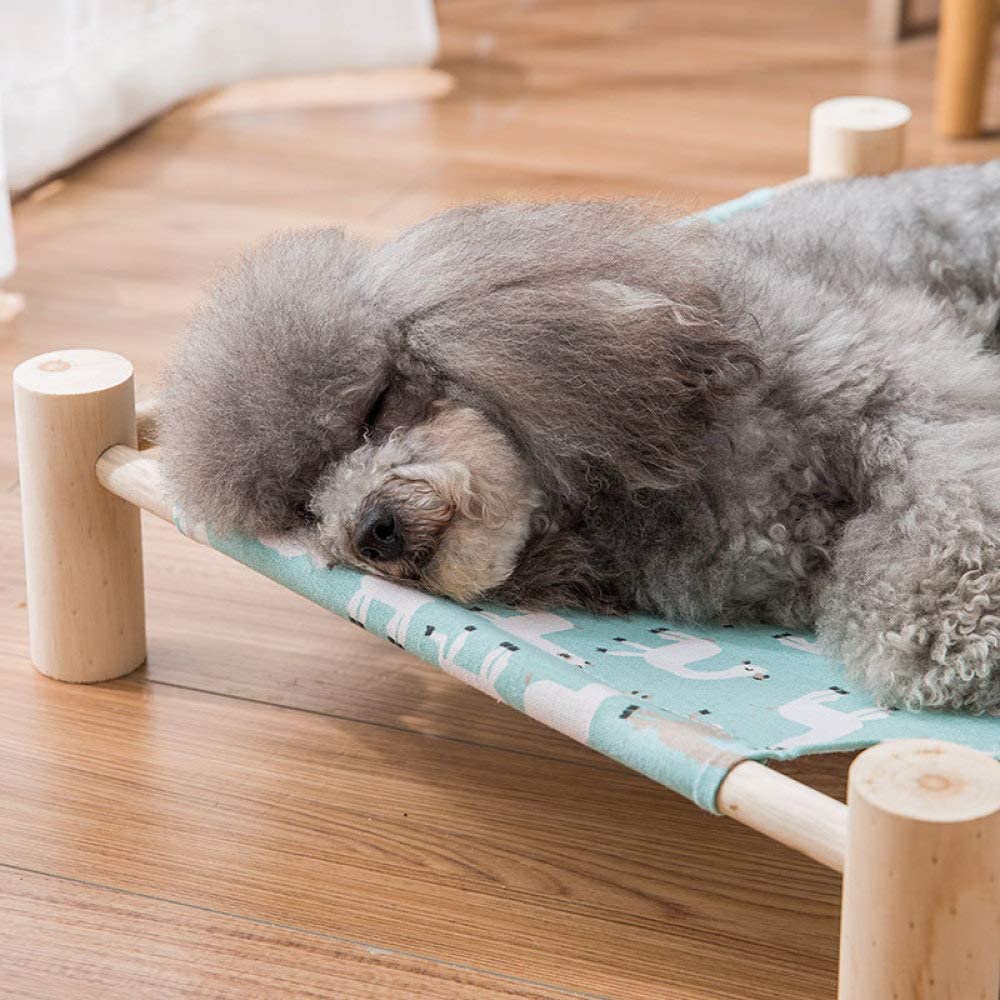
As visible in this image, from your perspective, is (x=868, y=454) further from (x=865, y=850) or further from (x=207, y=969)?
(x=207, y=969)

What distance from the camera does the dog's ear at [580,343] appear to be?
1.34m

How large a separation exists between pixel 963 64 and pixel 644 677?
205 centimetres

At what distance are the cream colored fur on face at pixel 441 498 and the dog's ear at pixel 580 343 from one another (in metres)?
0.03

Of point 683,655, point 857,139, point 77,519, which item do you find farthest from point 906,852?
point 857,139

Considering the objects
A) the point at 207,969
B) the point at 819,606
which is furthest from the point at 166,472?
the point at 819,606

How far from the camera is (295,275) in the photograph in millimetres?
1407

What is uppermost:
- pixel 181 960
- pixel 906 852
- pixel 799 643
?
pixel 906 852

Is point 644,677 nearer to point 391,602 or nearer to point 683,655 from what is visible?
point 683,655

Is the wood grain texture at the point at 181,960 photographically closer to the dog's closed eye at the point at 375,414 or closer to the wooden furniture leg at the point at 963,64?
the dog's closed eye at the point at 375,414

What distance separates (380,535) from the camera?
1.33 m

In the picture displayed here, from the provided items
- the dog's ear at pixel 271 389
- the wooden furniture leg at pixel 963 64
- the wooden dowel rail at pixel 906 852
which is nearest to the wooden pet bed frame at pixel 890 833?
the wooden dowel rail at pixel 906 852

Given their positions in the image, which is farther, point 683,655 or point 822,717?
point 683,655

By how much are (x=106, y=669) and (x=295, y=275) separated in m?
0.48

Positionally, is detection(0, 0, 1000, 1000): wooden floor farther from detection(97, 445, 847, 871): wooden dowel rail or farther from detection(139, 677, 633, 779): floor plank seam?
detection(97, 445, 847, 871): wooden dowel rail
